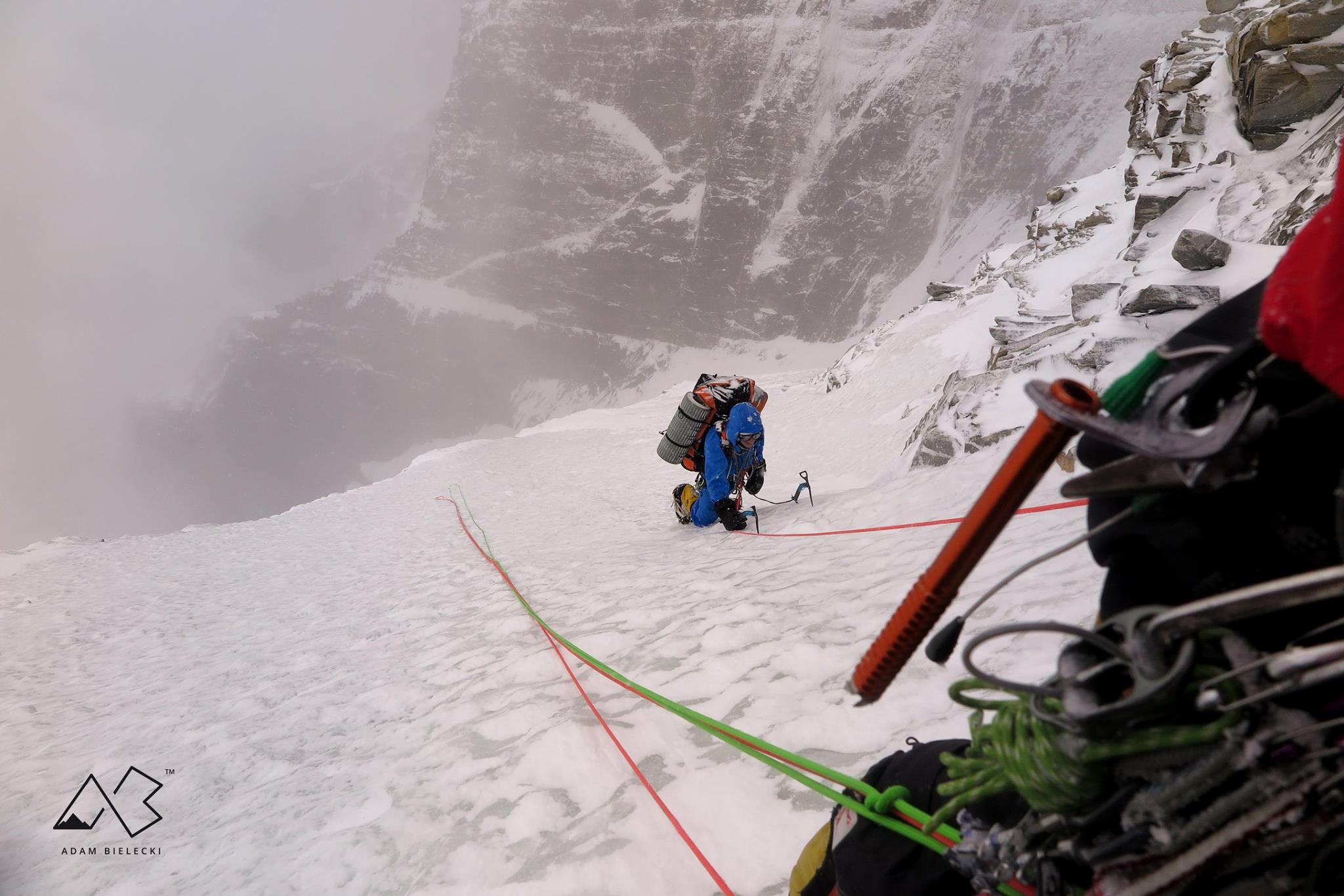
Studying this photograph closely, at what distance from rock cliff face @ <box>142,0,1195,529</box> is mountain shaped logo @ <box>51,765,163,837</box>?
91.5m

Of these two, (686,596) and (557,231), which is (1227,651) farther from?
(557,231)

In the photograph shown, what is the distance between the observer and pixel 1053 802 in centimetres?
96

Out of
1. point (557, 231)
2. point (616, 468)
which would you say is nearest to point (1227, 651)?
point (616, 468)

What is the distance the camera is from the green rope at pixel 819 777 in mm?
1276

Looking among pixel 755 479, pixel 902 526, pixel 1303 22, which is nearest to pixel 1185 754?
pixel 902 526

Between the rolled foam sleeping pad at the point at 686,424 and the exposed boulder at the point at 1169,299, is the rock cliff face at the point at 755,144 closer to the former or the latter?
the exposed boulder at the point at 1169,299

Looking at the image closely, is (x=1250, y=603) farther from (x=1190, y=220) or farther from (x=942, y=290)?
(x=942, y=290)

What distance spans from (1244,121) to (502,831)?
988 centimetres

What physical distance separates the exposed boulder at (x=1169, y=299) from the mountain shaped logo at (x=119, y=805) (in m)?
7.41

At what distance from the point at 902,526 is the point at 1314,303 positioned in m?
3.96

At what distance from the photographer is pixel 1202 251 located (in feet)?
16.5

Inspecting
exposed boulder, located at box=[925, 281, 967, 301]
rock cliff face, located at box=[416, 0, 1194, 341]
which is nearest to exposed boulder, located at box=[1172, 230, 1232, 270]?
exposed boulder, located at box=[925, 281, 967, 301]

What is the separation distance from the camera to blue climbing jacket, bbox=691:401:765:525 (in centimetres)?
620

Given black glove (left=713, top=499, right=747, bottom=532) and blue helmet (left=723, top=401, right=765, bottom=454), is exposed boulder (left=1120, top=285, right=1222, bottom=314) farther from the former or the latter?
black glove (left=713, top=499, right=747, bottom=532)
